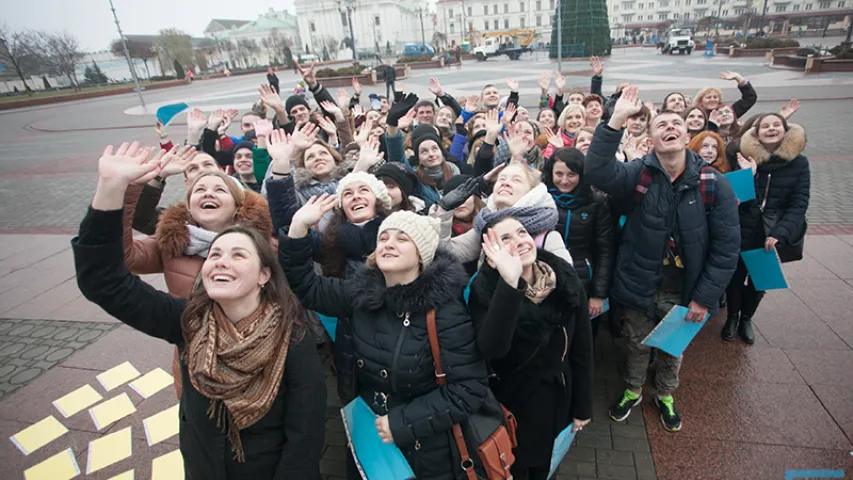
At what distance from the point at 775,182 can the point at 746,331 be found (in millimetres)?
1341

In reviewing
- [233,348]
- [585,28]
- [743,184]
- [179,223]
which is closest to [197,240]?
[179,223]

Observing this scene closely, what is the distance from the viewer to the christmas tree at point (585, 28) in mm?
36062

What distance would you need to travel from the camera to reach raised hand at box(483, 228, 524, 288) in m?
1.95

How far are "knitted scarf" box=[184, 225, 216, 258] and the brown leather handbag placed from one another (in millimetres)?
1405

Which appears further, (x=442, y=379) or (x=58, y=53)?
(x=58, y=53)

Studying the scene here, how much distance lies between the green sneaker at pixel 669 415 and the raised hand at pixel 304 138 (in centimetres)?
334

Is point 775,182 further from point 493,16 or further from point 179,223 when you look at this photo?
point 493,16

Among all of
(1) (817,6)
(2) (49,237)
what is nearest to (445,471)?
(2) (49,237)

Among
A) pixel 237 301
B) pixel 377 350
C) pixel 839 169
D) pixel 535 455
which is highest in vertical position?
pixel 237 301

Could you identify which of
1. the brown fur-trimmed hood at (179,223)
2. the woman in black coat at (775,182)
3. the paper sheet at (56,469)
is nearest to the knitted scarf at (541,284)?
the brown fur-trimmed hood at (179,223)

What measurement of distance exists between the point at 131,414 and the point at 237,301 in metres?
2.51

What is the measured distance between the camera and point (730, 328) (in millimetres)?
4031

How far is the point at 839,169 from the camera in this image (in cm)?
841

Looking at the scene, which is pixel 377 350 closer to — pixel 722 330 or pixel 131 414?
pixel 131 414
